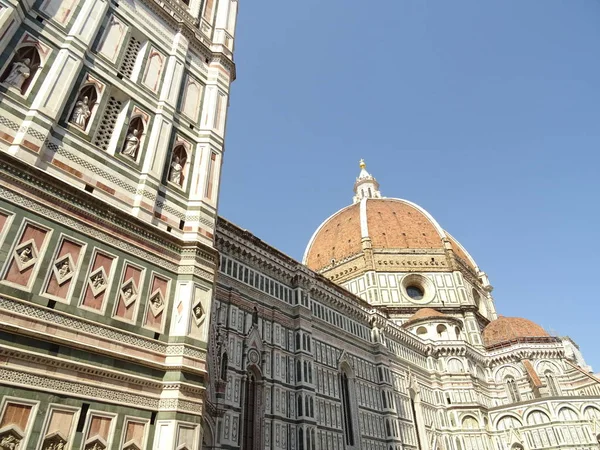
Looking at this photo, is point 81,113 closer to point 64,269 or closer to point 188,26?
point 64,269

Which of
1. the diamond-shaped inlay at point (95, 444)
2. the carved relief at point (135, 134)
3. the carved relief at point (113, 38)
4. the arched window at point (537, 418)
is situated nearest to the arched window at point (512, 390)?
the arched window at point (537, 418)

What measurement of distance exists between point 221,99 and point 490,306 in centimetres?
5799

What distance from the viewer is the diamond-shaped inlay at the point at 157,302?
26.8 ft

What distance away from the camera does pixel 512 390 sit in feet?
150

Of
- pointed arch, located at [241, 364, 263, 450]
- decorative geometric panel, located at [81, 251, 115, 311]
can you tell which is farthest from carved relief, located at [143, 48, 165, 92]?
pointed arch, located at [241, 364, 263, 450]

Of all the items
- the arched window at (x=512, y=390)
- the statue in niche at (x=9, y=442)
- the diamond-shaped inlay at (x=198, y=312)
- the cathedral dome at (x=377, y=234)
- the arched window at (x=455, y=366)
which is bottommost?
the statue in niche at (x=9, y=442)

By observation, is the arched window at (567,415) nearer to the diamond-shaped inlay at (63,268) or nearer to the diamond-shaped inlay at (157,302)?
the diamond-shaped inlay at (157,302)

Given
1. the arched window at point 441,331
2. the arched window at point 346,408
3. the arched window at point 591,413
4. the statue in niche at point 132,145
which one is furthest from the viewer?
the arched window at point 441,331

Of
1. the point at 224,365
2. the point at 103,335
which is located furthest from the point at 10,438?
the point at 224,365

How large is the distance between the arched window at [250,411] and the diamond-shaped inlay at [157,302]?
1541 centimetres

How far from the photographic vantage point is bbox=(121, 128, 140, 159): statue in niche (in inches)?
376

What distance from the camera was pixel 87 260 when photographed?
759cm

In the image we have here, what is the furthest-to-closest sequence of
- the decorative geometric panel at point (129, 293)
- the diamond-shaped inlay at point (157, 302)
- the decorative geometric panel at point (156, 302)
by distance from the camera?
the diamond-shaped inlay at point (157, 302)
the decorative geometric panel at point (156, 302)
the decorative geometric panel at point (129, 293)

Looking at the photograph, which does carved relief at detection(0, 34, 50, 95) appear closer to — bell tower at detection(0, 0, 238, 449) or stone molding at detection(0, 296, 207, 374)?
bell tower at detection(0, 0, 238, 449)
